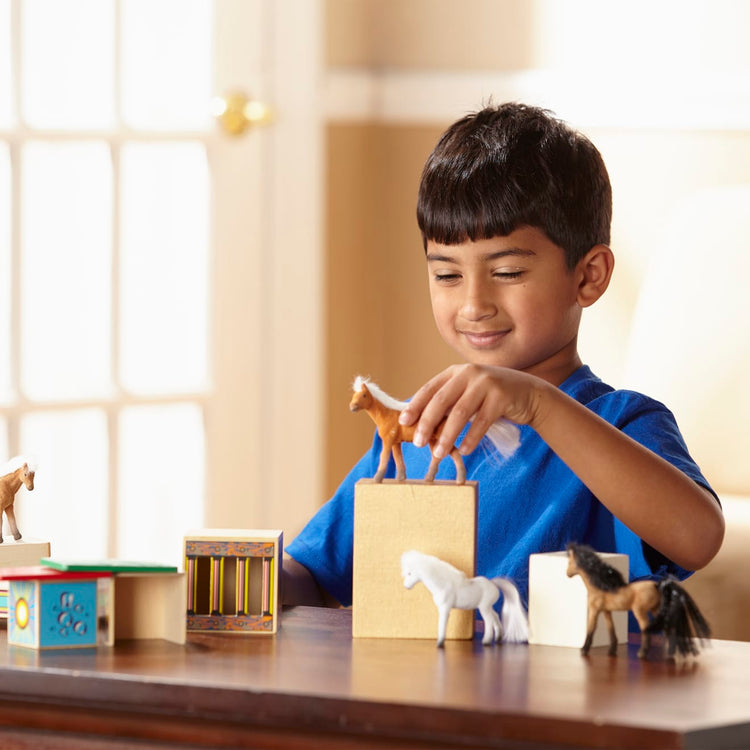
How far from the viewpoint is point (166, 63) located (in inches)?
100

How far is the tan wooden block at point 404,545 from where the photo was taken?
104 cm

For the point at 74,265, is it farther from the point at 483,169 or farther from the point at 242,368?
the point at 483,169

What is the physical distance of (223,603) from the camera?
3.58ft

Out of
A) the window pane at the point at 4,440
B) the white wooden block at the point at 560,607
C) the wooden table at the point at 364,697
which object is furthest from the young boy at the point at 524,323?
the window pane at the point at 4,440

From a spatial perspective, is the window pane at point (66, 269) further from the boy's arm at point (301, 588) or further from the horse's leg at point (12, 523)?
the horse's leg at point (12, 523)

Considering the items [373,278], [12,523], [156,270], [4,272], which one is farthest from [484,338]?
[373,278]

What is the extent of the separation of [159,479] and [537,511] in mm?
1372

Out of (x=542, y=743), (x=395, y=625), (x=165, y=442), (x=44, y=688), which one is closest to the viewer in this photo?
(x=542, y=743)

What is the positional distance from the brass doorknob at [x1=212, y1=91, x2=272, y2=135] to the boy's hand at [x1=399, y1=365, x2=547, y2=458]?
1.69 meters

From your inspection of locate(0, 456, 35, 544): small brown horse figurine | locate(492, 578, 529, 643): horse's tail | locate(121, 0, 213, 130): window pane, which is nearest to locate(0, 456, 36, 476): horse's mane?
locate(0, 456, 35, 544): small brown horse figurine

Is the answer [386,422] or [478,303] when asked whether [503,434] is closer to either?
[386,422]

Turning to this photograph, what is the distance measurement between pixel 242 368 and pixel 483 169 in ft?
4.62

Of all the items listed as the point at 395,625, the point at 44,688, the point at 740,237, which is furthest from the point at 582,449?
the point at 740,237

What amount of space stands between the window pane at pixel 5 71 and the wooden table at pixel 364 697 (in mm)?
1470
